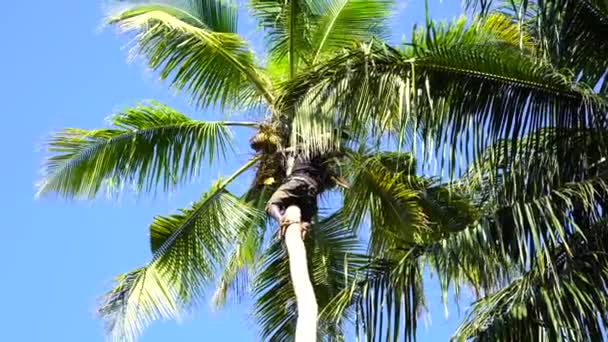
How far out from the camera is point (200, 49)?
567 inches

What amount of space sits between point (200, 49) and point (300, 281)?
349 centimetres

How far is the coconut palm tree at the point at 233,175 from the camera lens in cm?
1416

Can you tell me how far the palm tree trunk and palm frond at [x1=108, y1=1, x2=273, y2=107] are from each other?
6.48 ft

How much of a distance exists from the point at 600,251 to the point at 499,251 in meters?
0.64

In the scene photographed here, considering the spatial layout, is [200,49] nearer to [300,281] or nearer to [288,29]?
[288,29]

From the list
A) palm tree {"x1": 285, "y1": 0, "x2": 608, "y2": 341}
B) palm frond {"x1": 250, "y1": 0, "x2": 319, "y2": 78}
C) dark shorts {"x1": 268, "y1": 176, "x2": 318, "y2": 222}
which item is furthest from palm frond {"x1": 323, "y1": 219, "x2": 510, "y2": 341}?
palm frond {"x1": 250, "y1": 0, "x2": 319, "y2": 78}

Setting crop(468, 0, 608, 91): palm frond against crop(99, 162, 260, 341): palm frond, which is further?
crop(99, 162, 260, 341): palm frond

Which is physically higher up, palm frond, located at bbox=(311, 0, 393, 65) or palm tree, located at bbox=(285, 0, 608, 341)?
palm frond, located at bbox=(311, 0, 393, 65)

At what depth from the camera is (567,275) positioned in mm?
8773

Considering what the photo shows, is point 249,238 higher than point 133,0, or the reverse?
point 133,0

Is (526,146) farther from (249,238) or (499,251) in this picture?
(249,238)

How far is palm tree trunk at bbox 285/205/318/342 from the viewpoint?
1102 centimetres

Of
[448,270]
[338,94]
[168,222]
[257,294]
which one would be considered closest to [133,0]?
[168,222]

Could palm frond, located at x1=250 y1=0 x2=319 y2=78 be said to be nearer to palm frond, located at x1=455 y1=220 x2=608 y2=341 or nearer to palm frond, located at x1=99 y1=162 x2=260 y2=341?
palm frond, located at x1=99 y1=162 x2=260 y2=341
